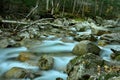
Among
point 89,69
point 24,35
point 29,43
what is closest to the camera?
point 89,69

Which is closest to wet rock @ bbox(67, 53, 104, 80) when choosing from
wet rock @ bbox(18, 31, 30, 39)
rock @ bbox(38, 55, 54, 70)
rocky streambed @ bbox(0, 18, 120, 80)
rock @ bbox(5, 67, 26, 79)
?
rocky streambed @ bbox(0, 18, 120, 80)

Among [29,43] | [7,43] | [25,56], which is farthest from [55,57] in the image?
[7,43]

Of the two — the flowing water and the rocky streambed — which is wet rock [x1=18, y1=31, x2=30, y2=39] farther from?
the flowing water

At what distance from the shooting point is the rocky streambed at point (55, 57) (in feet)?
24.5

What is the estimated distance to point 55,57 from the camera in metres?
10.7

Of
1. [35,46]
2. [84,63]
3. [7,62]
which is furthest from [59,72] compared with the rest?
[35,46]

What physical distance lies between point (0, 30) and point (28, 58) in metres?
4.14

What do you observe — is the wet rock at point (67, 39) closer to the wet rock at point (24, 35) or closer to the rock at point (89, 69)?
the wet rock at point (24, 35)

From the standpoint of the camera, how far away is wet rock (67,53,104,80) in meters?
7.19

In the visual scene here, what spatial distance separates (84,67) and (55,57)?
336cm

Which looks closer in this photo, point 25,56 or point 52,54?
point 25,56

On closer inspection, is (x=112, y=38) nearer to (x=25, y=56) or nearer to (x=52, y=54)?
(x=52, y=54)

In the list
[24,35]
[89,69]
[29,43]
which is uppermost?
[89,69]

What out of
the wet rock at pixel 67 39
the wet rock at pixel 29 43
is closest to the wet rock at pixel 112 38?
the wet rock at pixel 67 39
